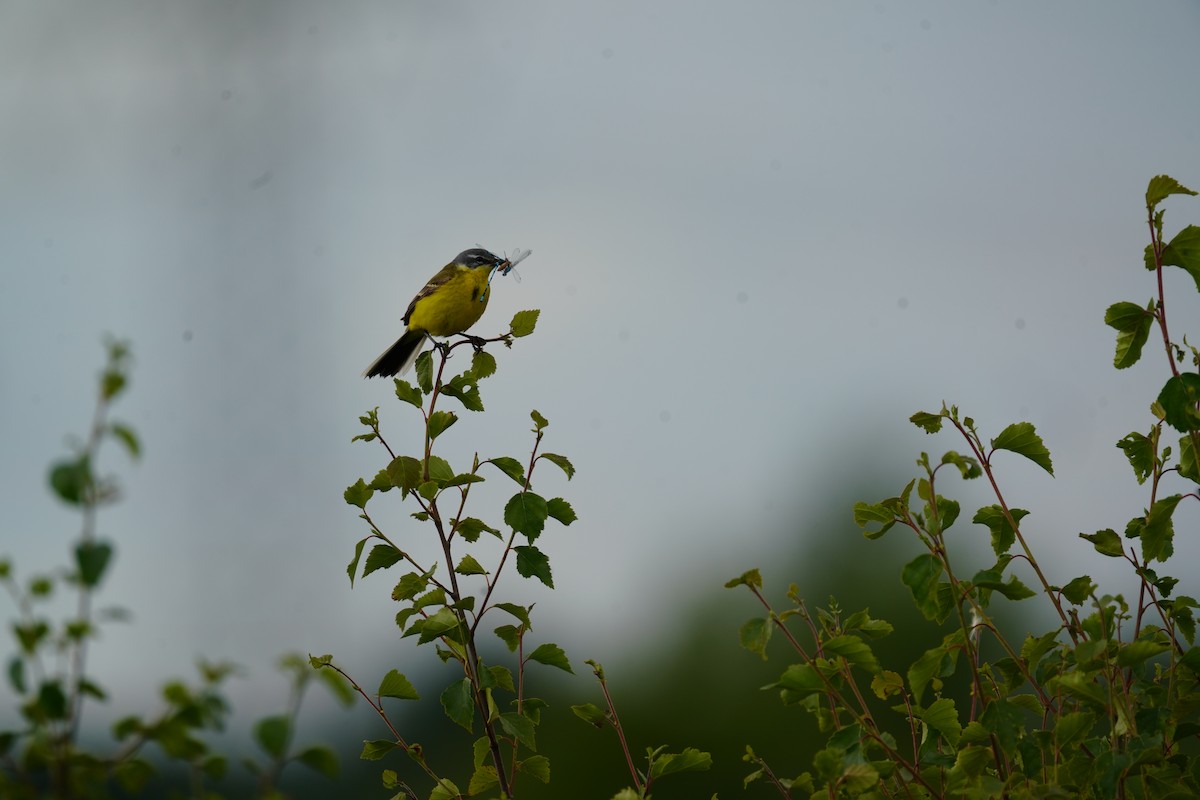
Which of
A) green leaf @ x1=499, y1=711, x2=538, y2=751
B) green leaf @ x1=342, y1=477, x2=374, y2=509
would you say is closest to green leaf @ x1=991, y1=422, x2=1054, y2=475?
green leaf @ x1=499, y1=711, x2=538, y2=751

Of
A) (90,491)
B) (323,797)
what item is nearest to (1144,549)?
(90,491)

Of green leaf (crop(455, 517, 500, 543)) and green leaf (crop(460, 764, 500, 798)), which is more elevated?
green leaf (crop(455, 517, 500, 543))

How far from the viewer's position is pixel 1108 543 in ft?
7.99

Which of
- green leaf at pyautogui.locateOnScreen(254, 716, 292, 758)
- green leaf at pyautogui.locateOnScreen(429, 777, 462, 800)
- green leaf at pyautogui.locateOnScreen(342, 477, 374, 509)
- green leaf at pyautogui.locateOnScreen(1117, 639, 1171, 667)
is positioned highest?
green leaf at pyautogui.locateOnScreen(342, 477, 374, 509)

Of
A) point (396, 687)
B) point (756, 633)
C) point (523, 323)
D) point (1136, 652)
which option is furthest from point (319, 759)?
point (523, 323)

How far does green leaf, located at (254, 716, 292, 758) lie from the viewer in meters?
1.12

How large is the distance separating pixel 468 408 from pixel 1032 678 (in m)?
1.36

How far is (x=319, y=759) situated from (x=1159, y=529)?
1810 millimetres

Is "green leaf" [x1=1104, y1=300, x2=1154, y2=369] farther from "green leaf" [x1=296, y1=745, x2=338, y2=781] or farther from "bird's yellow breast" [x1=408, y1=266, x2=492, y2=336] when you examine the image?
"bird's yellow breast" [x1=408, y1=266, x2=492, y2=336]

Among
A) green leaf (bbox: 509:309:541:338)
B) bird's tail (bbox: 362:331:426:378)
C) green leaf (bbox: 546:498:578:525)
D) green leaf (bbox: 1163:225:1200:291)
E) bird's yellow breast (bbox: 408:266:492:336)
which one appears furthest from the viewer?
bird's tail (bbox: 362:331:426:378)

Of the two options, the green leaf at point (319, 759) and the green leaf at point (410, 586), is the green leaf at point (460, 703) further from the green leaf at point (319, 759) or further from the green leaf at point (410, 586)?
the green leaf at point (319, 759)

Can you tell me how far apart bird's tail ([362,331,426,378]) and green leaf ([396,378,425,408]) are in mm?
2497

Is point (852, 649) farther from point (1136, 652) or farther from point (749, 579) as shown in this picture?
point (1136, 652)

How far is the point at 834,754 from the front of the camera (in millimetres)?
1954
